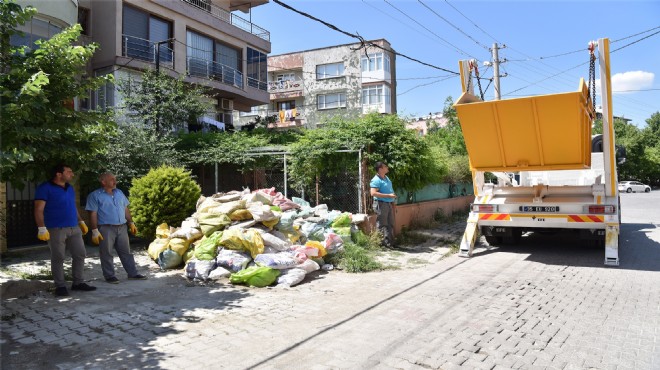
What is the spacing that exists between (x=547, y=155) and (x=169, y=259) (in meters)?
6.85

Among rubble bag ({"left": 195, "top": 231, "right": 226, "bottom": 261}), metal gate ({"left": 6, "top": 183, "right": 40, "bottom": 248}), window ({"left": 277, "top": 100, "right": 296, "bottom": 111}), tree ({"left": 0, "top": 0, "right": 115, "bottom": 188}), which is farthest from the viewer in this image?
window ({"left": 277, "top": 100, "right": 296, "bottom": 111})

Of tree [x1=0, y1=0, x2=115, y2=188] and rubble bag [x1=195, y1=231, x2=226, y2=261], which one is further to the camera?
rubble bag [x1=195, y1=231, x2=226, y2=261]

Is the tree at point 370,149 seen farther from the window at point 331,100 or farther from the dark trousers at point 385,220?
the window at point 331,100

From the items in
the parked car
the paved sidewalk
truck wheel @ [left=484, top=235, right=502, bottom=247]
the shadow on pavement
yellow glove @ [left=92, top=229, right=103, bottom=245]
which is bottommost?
the paved sidewalk

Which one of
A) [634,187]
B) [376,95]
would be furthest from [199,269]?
[634,187]

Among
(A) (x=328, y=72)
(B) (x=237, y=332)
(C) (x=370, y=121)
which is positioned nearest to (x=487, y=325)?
(B) (x=237, y=332)

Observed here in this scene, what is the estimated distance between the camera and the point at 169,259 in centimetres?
725

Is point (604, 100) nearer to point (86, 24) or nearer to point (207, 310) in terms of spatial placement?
point (207, 310)

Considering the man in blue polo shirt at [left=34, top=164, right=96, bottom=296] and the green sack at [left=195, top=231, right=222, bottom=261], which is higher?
the man in blue polo shirt at [left=34, top=164, right=96, bottom=296]

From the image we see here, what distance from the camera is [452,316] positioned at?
4637mm

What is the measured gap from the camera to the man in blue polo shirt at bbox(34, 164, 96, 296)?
5.50 metres

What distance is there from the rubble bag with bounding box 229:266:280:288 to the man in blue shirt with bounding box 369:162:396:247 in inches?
125

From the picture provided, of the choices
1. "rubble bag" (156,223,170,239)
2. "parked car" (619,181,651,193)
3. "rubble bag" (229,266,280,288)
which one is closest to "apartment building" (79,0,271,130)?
"rubble bag" (156,223,170,239)

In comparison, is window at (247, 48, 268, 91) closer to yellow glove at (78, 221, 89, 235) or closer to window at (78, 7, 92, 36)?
window at (78, 7, 92, 36)
